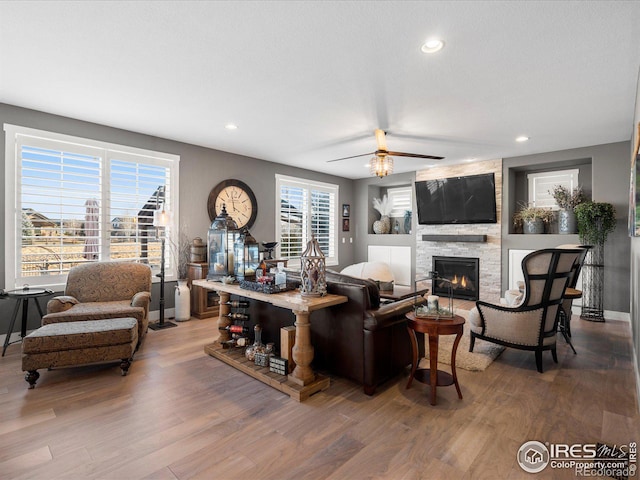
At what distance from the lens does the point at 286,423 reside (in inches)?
88.5

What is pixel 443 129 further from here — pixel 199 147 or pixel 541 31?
pixel 199 147

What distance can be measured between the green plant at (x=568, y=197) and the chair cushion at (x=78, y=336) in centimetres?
677

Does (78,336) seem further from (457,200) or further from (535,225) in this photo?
(535,225)

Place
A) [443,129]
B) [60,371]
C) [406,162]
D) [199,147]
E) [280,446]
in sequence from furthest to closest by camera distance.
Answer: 1. [406,162]
2. [199,147]
3. [443,129]
4. [60,371]
5. [280,446]

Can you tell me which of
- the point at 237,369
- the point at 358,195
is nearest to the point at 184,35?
the point at 237,369

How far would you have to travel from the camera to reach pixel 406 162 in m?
6.53

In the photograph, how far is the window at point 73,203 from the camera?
12.6ft

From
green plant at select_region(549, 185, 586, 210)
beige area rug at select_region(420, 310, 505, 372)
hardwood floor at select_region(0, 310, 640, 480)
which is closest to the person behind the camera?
hardwood floor at select_region(0, 310, 640, 480)

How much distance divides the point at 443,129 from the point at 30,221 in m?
5.43

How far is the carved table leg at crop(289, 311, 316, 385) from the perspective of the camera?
264 centimetres

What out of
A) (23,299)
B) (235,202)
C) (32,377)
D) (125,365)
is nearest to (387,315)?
(125,365)

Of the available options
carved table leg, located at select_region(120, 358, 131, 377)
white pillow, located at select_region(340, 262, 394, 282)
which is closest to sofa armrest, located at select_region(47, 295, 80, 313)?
carved table leg, located at select_region(120, 358, 131, 377)

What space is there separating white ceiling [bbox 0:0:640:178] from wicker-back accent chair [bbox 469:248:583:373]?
1686 millimetres

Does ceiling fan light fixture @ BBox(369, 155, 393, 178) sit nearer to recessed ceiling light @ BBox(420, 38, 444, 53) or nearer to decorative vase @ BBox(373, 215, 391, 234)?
recessed ceiling light @ BBox(420, 38, 444, 53)
